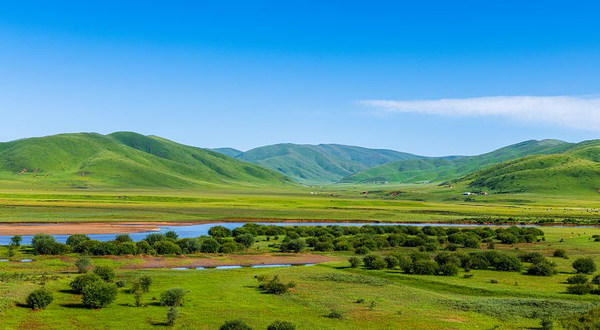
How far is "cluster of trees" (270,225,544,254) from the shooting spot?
77412mm

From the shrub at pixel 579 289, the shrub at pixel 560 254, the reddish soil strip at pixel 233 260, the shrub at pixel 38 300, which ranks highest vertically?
the shrub at pixel 38 300

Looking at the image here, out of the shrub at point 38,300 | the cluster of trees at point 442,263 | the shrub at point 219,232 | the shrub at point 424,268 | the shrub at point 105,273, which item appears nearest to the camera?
the shrub at point 38,300

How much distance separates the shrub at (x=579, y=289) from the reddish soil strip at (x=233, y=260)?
31.0 m

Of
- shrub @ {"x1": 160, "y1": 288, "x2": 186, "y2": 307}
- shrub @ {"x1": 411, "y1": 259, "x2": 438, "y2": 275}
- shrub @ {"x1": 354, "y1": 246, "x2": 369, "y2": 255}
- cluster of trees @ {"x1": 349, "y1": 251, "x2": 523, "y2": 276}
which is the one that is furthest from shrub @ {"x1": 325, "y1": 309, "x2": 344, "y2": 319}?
shrub @ {"x1": 354, "y1": 246, "x2": 369, "y2": 255}

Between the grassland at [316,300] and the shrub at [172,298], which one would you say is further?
the shrub at [172,298]

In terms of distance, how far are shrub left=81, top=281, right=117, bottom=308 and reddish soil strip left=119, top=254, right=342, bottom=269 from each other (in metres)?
19.4

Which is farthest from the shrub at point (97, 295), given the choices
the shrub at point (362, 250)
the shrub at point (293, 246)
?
the shrub at point (362, 250)

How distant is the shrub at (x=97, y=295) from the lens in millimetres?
37969

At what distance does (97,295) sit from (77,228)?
66207 mm

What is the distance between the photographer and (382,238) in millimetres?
85375

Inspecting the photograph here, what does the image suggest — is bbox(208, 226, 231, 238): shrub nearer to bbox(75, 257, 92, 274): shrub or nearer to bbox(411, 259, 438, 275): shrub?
bbox(75, 257, 92, 274): shrub

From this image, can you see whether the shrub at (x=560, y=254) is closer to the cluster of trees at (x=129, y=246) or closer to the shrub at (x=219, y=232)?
the cluster of trees at (x=129, y=246)

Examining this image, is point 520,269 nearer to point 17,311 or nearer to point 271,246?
point 271,246

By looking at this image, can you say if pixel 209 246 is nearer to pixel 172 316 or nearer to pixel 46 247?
pixel 46 247
